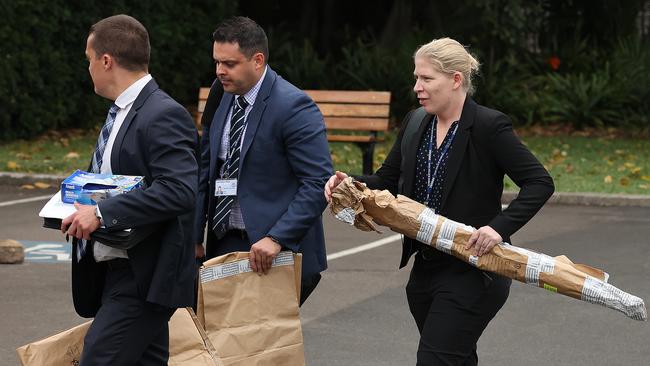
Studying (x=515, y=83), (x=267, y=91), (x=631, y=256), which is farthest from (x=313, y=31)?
(x=267, y=91)

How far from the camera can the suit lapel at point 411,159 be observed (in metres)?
5.22

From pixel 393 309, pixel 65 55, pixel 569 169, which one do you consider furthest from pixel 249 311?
pixel 65 55

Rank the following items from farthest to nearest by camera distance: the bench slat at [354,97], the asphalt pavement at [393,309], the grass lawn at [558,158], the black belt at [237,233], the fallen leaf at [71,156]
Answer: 1. the fallen leaf at [71,156]
2. the bench slat at [354,97]
3. the grass lawn at [558,158]
4. the asphalt pavement at [393,309]
5. the black belt at [237,233]

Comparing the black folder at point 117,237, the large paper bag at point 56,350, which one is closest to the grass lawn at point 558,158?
the large paper bag at point 56,350

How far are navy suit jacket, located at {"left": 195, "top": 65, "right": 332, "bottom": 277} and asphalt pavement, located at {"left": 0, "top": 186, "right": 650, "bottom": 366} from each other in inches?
61.9

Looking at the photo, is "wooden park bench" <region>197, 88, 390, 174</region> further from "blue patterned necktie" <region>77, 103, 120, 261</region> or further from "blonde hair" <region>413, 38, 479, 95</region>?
→ "blue patterned necktie" <region>77, 103, 120, 261</region>

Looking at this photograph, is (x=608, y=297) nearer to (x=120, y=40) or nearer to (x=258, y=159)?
(x=258, y=159)

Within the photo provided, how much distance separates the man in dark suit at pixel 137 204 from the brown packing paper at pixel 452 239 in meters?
0.61

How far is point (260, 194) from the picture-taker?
5.73m

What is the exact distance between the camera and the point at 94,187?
461 cm

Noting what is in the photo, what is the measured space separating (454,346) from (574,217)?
7520 mm

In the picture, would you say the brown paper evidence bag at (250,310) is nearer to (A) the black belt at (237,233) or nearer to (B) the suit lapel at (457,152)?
(A) the black belt at (237,233)

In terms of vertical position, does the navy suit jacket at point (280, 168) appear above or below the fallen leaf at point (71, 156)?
above

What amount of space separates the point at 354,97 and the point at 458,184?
398 inches
